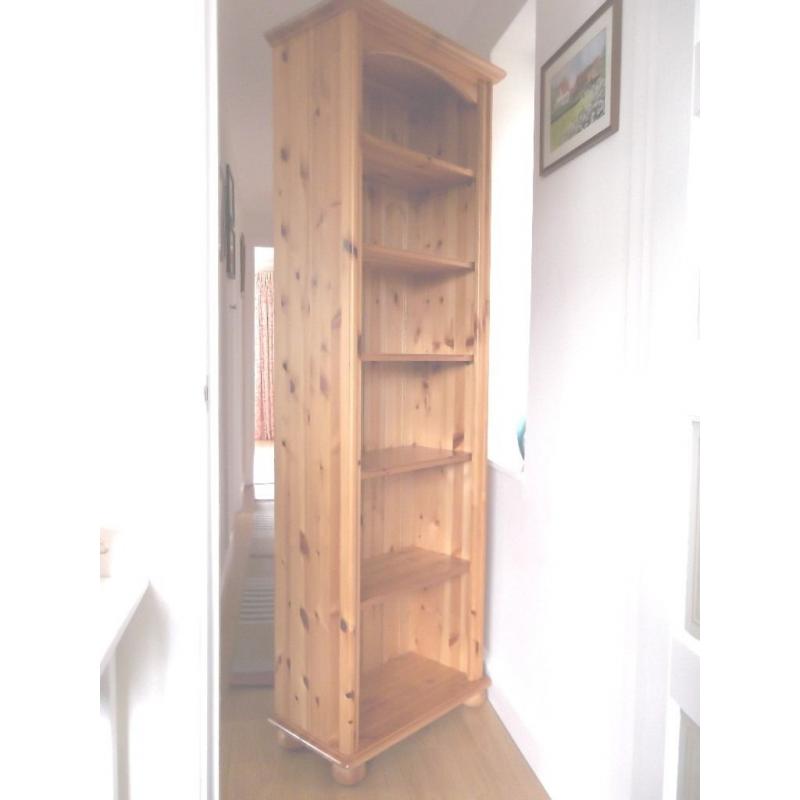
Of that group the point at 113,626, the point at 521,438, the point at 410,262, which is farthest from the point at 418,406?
the point at 113,626

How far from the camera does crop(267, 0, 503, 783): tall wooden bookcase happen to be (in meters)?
1.78

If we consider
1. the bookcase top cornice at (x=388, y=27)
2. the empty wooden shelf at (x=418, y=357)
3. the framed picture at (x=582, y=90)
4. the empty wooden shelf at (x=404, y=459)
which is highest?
the bookcase top cornice at (x=388, y=27)

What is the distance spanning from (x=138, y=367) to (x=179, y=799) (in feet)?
2.13

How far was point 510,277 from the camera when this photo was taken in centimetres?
271

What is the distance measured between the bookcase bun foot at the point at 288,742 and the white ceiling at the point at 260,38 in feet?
7.98

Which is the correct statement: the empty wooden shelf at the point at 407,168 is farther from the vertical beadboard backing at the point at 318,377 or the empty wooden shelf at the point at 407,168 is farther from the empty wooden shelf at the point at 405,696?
the empty wooden shelf at the point at 405,696

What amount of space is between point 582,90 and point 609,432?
2.81 ft

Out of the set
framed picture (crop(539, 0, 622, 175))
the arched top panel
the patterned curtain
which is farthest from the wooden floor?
the patterned curtain

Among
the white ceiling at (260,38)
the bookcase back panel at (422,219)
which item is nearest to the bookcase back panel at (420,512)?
the bookcase back panel at (422,219)

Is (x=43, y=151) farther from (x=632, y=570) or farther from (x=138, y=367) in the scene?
(x=632, y=570)

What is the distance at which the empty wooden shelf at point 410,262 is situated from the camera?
1.88 metres

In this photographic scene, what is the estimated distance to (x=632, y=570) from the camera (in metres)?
1.47

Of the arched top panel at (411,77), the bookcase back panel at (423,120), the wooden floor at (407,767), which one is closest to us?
the wooden floor at (407,767)

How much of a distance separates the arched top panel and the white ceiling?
1.29 feet
